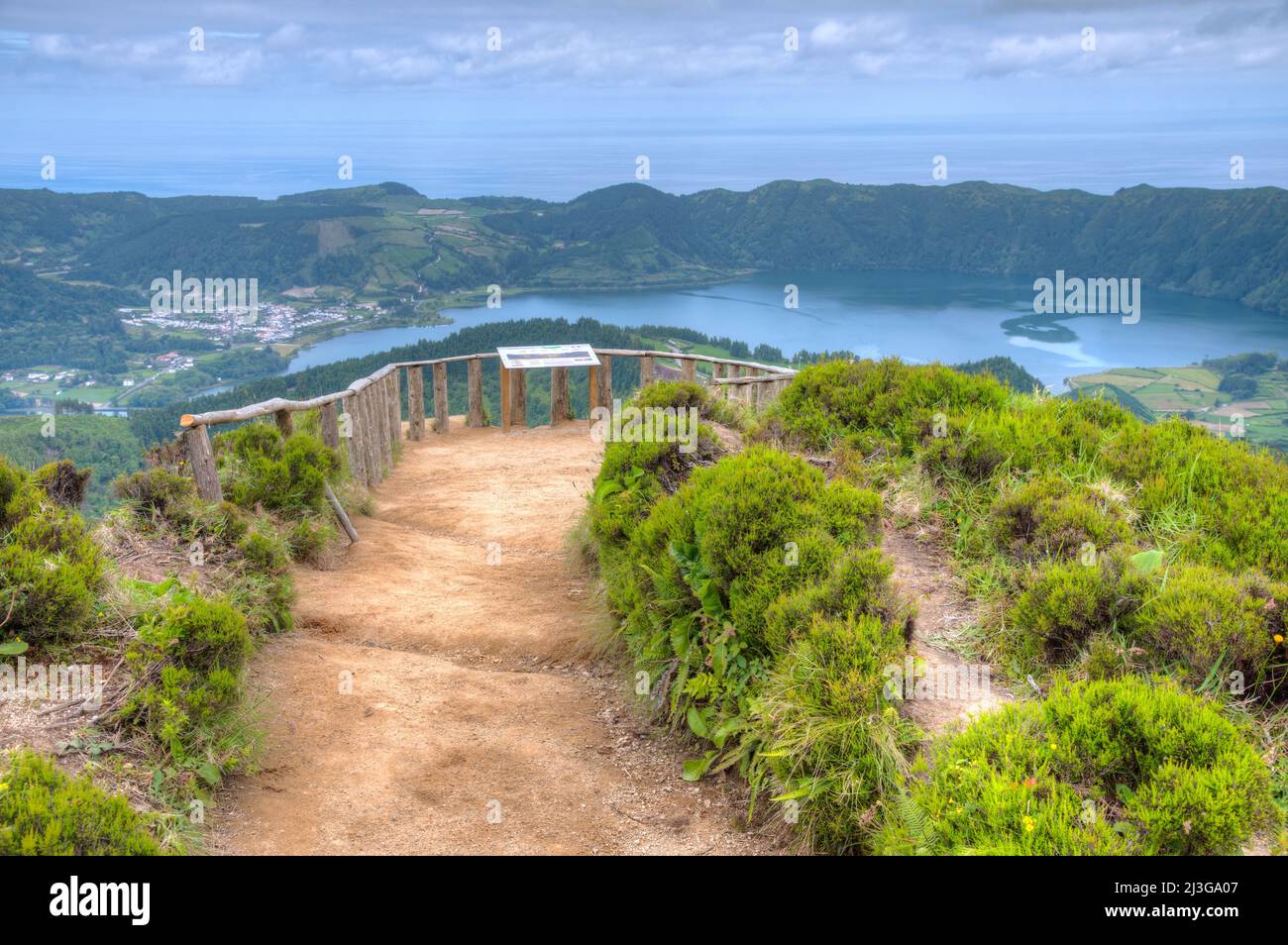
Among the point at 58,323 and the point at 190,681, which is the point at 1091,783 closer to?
the point at 190,681

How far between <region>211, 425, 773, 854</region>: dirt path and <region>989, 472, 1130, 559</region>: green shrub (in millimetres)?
2319

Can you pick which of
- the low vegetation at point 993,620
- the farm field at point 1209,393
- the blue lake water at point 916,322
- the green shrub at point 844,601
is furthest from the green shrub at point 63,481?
the blue lake water at point 916,322

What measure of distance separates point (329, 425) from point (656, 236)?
8369 centimetres

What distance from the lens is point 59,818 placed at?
321 centimetres

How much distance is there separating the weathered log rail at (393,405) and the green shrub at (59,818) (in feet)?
13.3

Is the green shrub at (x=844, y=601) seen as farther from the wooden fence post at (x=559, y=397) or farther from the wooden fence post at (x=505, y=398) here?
the wooden fence post at (x=505, y=398)

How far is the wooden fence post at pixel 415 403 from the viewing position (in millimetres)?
15094

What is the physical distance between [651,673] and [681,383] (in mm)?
3557

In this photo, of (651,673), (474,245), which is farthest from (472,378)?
(474,245)

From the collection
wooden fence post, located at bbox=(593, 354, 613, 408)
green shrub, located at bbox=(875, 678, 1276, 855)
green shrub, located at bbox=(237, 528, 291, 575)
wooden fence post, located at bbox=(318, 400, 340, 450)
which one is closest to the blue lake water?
wooden fence post, located at bbox=(593, 354, 613, 408)

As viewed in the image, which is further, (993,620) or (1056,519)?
(1056,519)

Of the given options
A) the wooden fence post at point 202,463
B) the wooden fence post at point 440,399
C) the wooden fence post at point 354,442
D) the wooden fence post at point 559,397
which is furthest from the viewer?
the wooden fence post at point 559,397

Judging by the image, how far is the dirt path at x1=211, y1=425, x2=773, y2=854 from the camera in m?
4.21

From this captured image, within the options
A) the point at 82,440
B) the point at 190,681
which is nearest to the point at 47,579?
the point at 190,681
